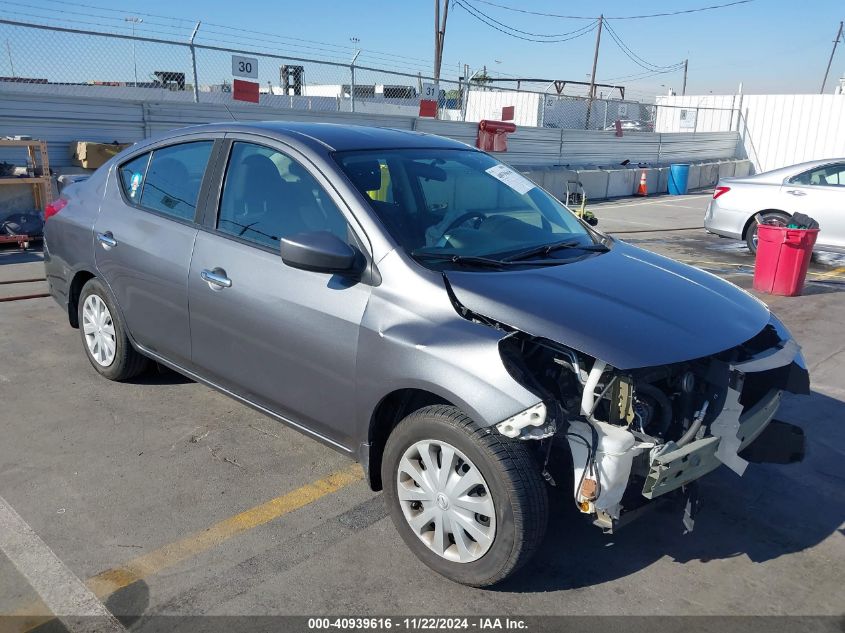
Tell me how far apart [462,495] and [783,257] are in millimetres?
6560

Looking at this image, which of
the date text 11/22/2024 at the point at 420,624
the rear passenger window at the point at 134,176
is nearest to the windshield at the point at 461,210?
the date text 11/22/2024 at the point at 420,624

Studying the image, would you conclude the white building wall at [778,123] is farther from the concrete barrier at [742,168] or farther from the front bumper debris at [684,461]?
the front bumper debris at [684,461]

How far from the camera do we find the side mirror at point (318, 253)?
9.93ft

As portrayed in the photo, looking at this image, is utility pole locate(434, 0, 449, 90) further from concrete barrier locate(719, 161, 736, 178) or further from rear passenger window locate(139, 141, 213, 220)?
rear passenger window locate(139, 141, 213, 220)

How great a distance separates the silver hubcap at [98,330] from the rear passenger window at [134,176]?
738 millimetres

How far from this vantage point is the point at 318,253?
9.90 feet

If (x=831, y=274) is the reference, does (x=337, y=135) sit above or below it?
above

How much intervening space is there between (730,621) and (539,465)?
37.3 inches

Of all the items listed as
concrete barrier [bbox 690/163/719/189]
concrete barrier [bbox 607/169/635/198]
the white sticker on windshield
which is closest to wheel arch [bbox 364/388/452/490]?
the white sticker on windshield

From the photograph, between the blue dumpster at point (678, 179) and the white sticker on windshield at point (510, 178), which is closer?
the white sticker on windshield at point (510, 178)

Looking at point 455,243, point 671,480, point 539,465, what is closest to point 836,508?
point 671,480

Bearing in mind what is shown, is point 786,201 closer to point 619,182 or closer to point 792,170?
point 792,170

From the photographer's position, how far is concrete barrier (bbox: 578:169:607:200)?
59.8ft

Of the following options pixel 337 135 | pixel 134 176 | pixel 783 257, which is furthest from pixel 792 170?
pixel 134 176
